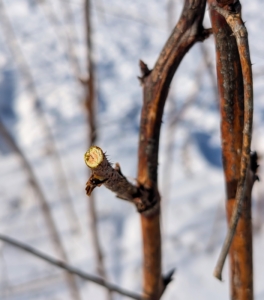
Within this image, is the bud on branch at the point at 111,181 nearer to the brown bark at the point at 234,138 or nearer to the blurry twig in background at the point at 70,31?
the brown bark at the point at 234,138

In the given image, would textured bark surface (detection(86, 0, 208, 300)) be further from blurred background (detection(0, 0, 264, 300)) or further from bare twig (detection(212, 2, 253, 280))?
blurred background (detection(0, 0, 264, 300))

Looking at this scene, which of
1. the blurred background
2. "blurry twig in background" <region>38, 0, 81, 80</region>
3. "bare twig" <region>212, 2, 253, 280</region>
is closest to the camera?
"bare twig" <region>212, 2, 253, 280</region>

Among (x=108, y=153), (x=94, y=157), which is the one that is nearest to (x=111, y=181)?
(x=94, y=157)

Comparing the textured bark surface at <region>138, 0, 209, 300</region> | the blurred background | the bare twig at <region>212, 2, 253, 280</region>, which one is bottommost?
the bare twig at <region>212, 2, 253, 280</region>

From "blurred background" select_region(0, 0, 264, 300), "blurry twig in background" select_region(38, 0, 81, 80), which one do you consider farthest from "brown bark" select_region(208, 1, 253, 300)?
"blurred background" select_region(0, 0, 264, 300)

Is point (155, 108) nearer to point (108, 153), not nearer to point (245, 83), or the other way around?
point (245, 83)

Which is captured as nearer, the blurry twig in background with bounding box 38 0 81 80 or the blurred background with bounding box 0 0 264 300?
the blurry twig in background with bounding box 38 0 81 80
